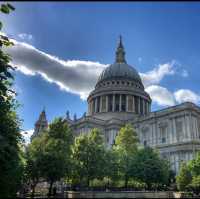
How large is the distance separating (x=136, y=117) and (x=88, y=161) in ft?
143

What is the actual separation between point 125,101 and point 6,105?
8018 centimetres

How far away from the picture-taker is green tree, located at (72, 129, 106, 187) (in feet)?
132

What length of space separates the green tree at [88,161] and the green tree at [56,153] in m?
1.95

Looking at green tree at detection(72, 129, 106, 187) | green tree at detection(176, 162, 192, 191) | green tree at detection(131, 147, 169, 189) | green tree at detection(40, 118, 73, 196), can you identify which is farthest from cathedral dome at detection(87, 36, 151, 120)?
green tree at detection(40, 118, 73, 196)

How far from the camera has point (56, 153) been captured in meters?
36.9

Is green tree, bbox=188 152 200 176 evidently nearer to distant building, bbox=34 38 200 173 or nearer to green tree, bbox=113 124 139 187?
green tree, bbox=113 124 139 187

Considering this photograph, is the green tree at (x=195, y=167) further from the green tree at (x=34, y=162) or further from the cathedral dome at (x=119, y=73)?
the cathedral dome at (x=119, y=73)

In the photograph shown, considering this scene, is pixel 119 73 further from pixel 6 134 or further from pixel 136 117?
pixel 6 134

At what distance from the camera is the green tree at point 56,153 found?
36031mm

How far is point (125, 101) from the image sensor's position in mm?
96875

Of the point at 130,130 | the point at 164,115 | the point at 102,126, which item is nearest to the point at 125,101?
the point at 102,126

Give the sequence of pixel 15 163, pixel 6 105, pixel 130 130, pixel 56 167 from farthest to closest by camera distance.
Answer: pixel 130 130, pixel 56 167, pixel 15 163, pixel 6 105

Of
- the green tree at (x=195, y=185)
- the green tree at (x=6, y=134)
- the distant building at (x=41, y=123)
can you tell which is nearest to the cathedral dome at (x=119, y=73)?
the distant building at (x=41, y=123)

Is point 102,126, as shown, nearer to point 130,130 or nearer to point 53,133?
point 130,130
